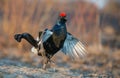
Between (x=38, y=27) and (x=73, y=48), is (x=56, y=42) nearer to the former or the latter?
(x=73, y=48)

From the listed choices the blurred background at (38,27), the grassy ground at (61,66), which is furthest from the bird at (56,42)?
the blurred background at (38,27)

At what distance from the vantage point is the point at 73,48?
313 inches

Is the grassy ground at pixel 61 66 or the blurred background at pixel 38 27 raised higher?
the blurred background at pixel 38 27

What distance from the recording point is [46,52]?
7844mm

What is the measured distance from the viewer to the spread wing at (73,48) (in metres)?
7.90

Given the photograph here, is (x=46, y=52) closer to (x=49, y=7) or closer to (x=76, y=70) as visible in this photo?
(x=76, y=70)

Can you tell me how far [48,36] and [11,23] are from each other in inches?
156

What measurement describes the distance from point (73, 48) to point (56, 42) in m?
0.38

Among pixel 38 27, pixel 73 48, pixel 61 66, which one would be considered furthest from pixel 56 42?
pixel 38 27

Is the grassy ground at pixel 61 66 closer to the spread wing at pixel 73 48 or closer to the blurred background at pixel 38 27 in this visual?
the blurred background at pixel 38 27

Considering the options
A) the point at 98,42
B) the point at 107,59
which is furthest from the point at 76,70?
the point at 98,42

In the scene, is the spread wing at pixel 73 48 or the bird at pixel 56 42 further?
the spread wing at pixel 73 48

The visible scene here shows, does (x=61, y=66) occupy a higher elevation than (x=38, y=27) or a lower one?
lower

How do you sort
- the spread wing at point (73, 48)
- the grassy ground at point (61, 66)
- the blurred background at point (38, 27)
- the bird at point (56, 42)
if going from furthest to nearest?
the blurred background at point (38, 27) < the spread wing at point (73, 48) < the bird at point (56, 42) < the grassy ground at point (61, 66)
